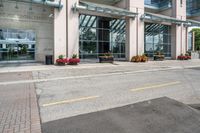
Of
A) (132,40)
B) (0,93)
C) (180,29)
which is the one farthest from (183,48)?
(0,93)

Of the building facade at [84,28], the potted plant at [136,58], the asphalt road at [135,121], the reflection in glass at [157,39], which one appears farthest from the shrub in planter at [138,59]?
the asphalt road at [135,121]

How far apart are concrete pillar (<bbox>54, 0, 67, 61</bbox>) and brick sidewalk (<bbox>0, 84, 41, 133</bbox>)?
13386 mm

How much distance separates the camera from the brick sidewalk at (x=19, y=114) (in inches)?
178

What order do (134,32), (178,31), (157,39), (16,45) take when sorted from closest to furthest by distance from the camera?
1. (16,45)
2. (134,32)
3. (178,31)
4. (157,39)

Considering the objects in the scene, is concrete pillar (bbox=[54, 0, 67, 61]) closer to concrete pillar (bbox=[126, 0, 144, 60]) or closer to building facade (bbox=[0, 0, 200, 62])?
building facade (bbox=[0, 0, 200, 62])

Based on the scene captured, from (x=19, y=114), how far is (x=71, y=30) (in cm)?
1700

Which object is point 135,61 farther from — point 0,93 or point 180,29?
point 0,93

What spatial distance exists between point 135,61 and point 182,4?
15043mm

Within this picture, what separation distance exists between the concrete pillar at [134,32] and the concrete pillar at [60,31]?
934 cm

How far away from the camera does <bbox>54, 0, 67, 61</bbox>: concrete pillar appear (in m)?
20.7

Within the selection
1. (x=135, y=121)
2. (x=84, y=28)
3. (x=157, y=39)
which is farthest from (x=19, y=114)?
(x=157, y=39)

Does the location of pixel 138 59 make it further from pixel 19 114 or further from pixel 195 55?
pixel 19 114

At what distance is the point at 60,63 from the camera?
2012 centimetres

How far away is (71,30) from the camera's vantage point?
21578 millimetres
